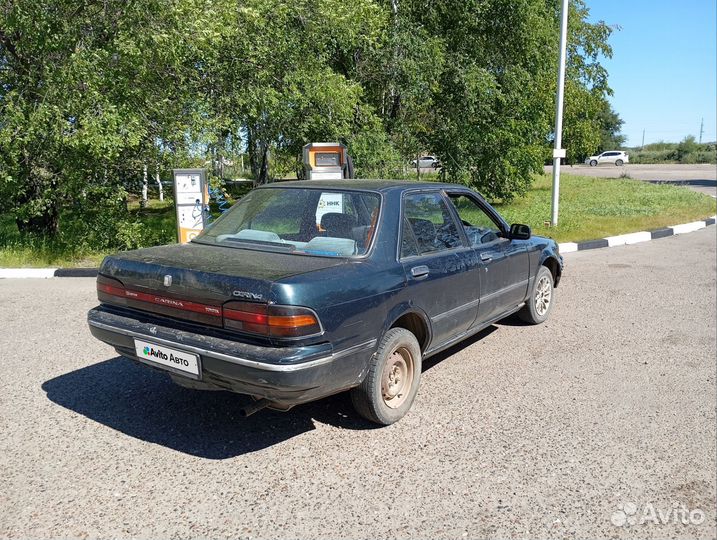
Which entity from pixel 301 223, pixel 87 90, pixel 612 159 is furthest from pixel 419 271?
pixel 612 159

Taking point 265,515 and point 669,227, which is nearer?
point 265,515

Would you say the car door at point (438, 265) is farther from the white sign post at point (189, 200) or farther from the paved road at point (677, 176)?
the paved road at point (677, 176)

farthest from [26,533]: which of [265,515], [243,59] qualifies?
[243,59]

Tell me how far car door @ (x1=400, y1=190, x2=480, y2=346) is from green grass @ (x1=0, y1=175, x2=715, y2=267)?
723 cm

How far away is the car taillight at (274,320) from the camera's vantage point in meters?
3.02

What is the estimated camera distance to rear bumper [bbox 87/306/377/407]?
302 centimetres

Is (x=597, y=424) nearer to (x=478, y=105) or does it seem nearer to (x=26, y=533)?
(x=26, y=533)

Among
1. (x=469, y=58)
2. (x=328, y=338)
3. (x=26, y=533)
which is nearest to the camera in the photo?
(x=26, y=533)

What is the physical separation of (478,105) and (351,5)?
4.82 metres

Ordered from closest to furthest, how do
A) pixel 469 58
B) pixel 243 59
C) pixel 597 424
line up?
pixel 597 424
pixel 243 59
pixel 469 58

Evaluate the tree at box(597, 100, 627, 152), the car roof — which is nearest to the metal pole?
the car roof

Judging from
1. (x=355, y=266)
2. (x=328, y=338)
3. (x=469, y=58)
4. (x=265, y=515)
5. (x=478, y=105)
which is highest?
(x=469, y=58)

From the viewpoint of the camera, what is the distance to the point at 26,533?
2.66 m

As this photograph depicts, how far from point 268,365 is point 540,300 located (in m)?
3.94
